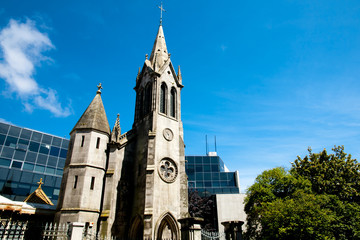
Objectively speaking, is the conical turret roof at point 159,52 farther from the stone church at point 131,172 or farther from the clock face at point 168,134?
→ the clock face at point 168,134

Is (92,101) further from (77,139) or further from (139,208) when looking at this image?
(139,208)

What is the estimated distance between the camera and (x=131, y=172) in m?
26.6

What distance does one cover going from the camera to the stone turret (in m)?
21.8

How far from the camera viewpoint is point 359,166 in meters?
30.6

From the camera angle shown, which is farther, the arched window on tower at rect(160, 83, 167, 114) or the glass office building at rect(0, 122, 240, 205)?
the glass office building at rect(0, 122, 240, 205)

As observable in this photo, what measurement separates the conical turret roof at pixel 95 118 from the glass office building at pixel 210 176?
42535 millimetres

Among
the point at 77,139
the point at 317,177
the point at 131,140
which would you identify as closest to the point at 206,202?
the point at 317,177

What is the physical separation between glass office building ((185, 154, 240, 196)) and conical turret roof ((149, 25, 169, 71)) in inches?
1556

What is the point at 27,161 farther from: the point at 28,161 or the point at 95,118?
the point at 95,118

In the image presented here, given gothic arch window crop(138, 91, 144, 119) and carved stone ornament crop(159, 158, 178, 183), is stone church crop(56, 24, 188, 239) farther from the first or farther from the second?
gothic arch window crop(138, 91, 144, 119)

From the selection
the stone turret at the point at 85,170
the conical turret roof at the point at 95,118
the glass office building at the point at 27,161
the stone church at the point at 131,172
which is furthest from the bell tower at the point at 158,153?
the glass office building at the point at 27,161

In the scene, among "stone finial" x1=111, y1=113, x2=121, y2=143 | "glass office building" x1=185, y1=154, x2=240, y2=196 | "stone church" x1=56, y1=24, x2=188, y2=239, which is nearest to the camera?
"stone church" x1=56, y1=24, x2=188, y2=239

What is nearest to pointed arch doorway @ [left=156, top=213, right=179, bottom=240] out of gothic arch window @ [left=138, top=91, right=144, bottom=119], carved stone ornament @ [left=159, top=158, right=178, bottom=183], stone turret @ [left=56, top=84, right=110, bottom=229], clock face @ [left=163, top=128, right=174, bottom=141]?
carved stone ornament @ [left=159, top=158, right=178, bottom=183]

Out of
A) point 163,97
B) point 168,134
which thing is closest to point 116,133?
point 168,134
